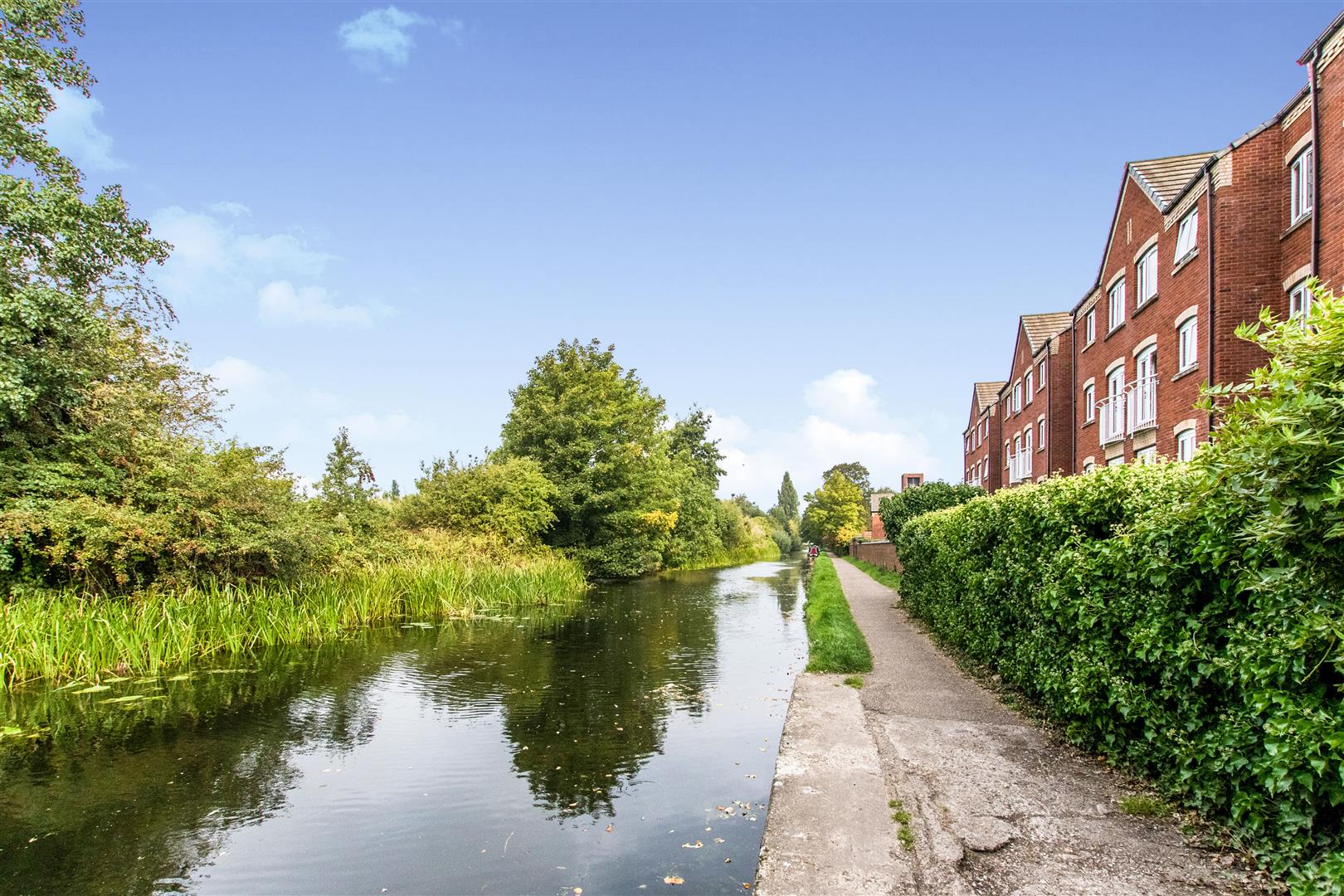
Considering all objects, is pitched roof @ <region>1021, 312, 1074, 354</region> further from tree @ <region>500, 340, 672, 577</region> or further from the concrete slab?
the concrete slab

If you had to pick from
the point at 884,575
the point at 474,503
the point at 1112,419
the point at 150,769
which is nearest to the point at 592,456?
the point at 474,503

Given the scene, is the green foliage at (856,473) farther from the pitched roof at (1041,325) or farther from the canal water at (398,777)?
the canal water at (398,777)

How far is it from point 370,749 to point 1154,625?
7430 millimetres

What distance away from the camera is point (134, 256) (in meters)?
16.4

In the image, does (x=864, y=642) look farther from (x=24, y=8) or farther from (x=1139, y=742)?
(x=24, y=8)

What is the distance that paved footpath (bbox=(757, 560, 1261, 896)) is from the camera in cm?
411

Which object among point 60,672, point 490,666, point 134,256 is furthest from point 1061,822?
point 134,256

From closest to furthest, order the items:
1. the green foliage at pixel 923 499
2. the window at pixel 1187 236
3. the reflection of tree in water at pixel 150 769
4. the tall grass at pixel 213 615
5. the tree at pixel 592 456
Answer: the reflection of tree in water at pixel 150 769 < the tall grass at pixel 213 615 < the window at pixel 1187 236 < the green foliage at pixel 923 499 < the tree at pixel 592 456

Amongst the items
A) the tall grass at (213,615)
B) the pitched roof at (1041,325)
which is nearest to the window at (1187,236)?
the pitched roof at (1041,325)

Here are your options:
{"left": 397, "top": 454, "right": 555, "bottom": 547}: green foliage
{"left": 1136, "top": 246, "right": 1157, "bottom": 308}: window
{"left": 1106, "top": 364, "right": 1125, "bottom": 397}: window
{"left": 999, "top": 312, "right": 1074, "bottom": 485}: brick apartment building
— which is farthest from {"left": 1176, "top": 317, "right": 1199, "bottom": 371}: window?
{"left": 397, "top": 454, "right": 555, "bottom": 547}: green foliage

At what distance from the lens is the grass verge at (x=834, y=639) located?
414 inches

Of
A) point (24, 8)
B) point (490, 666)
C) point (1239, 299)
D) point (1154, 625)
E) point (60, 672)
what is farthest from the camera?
point (1239, 299)

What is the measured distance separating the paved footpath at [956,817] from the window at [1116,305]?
19.4 metres

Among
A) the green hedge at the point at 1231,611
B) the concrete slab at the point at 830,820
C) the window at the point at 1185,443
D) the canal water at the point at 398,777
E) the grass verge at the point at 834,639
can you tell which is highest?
the window at the point at 1185,443
